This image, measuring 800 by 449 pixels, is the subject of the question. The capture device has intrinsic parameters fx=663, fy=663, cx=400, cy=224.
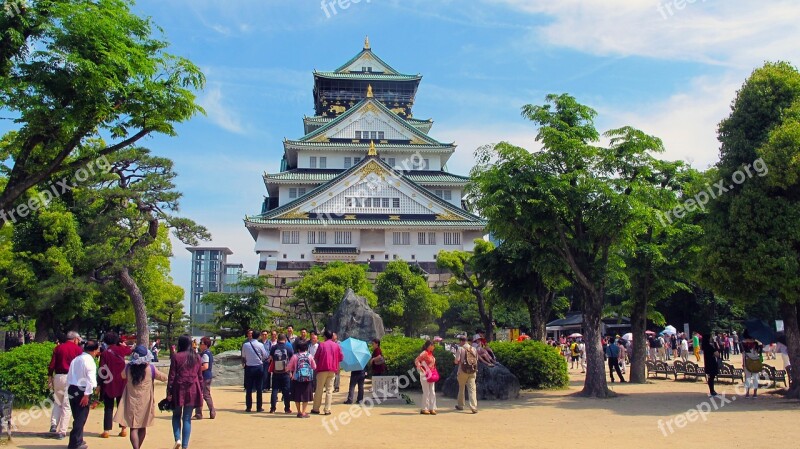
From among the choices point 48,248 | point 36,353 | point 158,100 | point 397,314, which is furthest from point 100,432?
point 397,314

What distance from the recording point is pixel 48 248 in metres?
25.1

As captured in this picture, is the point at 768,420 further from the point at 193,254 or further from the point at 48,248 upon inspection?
the point at 193,254

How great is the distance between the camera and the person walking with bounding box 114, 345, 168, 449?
8.67 m

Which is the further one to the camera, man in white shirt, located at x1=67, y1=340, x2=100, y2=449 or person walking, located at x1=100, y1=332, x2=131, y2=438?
person walking, located at x1=100, y1=332, x2=131, y2=438

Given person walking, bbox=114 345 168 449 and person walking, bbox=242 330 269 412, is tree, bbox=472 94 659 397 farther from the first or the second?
person walking, bbox=114 345 168 449

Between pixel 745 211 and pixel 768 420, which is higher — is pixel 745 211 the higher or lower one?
the higher one

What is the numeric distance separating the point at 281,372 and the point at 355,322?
1053cm

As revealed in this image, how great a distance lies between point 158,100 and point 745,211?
1170 cm

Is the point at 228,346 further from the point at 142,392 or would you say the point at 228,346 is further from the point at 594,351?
the point at 142,392

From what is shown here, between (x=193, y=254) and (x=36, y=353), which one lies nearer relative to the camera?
(x=36, y=353)

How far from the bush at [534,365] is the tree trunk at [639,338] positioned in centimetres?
301

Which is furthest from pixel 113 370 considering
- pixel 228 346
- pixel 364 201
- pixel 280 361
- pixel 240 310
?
pixel 364 201

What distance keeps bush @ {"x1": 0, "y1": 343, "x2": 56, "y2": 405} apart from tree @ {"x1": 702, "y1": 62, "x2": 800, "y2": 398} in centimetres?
1364

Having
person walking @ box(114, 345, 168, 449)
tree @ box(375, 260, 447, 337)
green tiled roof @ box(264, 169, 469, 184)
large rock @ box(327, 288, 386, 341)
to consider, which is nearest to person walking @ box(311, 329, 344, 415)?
person walking @ box(114, 345, 168, 449)
